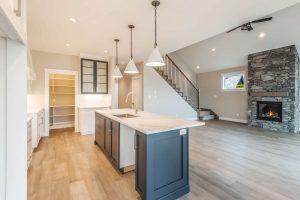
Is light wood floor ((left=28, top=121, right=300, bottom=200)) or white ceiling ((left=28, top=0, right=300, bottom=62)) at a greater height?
white ceiling ((left=28, top=0, right=300, bottom=62))

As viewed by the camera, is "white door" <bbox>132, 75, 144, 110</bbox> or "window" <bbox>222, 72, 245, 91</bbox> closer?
"white door" <bbox>132, 75, 144, 110</bbox>

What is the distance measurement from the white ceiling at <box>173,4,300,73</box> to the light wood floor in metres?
3.36

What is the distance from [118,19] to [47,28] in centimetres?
174

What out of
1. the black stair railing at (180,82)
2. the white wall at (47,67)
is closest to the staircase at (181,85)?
the black stair railing at (180,82)

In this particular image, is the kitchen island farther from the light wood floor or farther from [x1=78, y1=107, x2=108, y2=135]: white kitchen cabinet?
[x1=78, y1=107, x2=108, y2=135]: white kitchen cabinet

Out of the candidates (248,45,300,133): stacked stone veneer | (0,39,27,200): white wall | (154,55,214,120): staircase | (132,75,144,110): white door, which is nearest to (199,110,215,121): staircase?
(154,55,214,120): staircase

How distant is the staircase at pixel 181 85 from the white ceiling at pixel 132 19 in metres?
2.63

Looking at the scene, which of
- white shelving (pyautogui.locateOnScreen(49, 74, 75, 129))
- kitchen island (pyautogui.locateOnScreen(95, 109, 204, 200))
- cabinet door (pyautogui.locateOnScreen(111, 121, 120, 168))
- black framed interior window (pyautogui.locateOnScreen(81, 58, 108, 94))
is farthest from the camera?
white shelving (pyautogui.locateOnScreen(49, 74, 75, 129))

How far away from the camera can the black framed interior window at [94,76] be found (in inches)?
218

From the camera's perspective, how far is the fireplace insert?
19.0ft

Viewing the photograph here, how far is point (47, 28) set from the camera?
358 cm

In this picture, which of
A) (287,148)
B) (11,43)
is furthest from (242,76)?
(11,43)

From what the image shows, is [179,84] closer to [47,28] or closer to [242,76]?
[242,76]

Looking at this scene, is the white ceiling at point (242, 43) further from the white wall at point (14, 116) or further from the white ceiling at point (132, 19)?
the white wall at point (14, 116)
